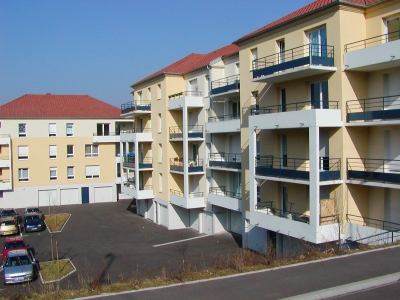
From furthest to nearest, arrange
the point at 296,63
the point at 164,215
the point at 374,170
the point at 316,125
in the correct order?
the point at 164,215 < the point at 296,63 < the point at 374,170 < the point at 316,125

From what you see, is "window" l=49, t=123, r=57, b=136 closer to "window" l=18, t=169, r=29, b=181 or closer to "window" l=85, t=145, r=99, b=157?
"window" l=85, t=145, r=99, b=157

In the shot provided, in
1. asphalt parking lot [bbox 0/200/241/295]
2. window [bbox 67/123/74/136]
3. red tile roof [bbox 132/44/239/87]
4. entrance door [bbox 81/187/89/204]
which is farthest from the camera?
entrance door [bbox 81/187/89/204]

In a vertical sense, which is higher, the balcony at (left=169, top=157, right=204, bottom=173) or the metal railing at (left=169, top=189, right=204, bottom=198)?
the balcony at (left=169, top=157, right=204, bottom=173)

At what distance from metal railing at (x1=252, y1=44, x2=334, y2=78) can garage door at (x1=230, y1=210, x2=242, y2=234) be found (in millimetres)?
11067

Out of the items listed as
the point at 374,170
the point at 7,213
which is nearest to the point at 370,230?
the point at 374,170

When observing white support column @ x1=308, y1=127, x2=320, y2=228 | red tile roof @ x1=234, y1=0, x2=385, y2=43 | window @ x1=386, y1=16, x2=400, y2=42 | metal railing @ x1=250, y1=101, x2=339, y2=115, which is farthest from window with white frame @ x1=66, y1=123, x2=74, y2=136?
window @ x1=386, y1=16, x2=400, y2=42

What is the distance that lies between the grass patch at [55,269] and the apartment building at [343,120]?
1087cm

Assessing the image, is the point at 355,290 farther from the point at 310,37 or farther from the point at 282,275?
the point at 310,37

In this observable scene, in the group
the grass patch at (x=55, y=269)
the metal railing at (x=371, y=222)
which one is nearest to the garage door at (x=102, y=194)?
the grass patch at (x=55, y=269)

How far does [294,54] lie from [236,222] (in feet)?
44.8

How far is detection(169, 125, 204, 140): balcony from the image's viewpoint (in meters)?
31.0

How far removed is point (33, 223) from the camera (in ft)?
110

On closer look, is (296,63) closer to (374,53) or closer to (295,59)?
(295,59)

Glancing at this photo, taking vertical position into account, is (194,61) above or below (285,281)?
above
